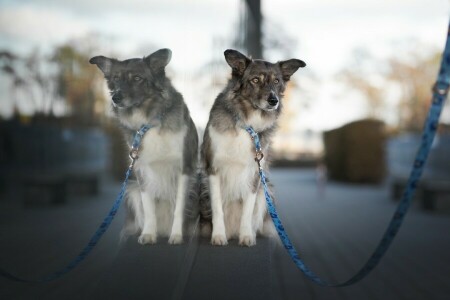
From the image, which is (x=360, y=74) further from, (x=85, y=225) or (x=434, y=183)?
(x=85, y=225)

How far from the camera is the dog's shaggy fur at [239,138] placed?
317 centimetres

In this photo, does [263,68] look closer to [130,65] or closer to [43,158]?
[130,65]

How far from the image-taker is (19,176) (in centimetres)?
677

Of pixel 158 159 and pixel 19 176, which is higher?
pixel 158 159

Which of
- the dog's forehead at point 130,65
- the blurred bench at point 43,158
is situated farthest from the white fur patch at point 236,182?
the blurred bench at point 43,158

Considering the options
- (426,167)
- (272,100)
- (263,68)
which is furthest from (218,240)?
(426,167)

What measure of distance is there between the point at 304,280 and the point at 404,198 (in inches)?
Result: 122

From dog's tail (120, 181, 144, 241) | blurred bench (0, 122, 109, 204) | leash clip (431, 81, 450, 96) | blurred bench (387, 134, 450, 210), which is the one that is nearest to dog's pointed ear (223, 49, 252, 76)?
dog's tail (120, 181, 144, 241)

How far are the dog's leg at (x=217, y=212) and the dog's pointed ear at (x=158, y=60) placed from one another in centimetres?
79

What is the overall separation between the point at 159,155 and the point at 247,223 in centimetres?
76

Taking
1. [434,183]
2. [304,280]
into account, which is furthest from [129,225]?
[434,183]

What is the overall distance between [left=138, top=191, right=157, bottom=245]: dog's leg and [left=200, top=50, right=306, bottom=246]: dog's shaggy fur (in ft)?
1.34

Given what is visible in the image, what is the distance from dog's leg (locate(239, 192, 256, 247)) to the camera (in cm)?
332

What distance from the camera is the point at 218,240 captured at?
324cm
